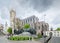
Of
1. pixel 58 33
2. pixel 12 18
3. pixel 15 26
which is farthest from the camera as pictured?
pixel 12 18

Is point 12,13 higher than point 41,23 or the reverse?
higher

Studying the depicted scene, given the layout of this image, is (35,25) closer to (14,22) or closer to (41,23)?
(41,23)

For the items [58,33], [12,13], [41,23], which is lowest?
[58,33]

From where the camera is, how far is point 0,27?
172 ft

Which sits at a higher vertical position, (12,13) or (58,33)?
(12,13)

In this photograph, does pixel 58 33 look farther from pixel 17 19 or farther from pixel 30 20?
pixel 30 20

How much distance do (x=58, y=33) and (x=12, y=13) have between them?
24475 millimetres

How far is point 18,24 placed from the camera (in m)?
51.1

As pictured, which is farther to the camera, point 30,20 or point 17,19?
point 30,20

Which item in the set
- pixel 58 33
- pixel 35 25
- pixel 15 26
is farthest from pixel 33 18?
pixel 58 33

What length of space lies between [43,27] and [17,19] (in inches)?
412

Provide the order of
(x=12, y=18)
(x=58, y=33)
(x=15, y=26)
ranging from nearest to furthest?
(x=58, y=33) < (x=15, y=26) < (x=12, y=18)

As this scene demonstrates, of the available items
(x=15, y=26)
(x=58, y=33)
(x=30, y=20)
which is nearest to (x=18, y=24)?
(x=15, y=26)

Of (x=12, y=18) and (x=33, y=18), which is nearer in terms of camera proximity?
(x=12, y=18)
